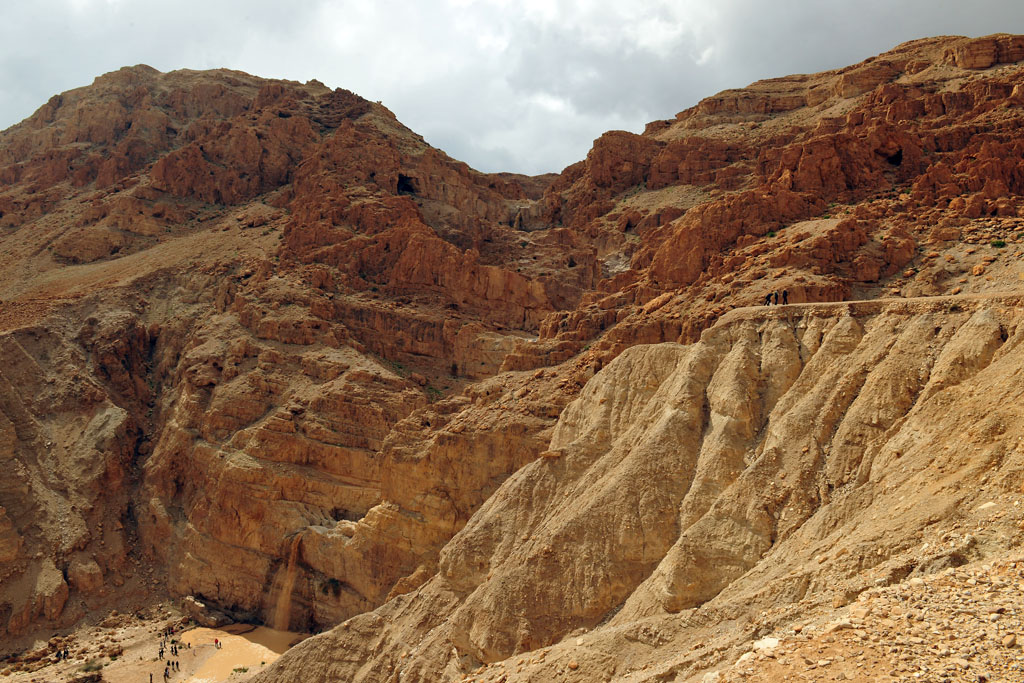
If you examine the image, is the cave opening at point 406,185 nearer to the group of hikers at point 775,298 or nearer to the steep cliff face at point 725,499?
the steep cliff face at point 725,499

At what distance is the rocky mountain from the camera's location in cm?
1914

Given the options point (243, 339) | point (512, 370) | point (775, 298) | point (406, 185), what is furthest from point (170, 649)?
point (406, 185)

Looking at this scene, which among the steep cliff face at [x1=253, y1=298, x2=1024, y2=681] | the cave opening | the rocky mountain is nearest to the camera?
the steep cliff face at [x1=253, y1=298, x2=1024, y2=681]

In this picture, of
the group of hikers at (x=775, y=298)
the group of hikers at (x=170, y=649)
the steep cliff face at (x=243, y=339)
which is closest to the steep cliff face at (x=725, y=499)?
the group of hikers at (x=775, y=298)

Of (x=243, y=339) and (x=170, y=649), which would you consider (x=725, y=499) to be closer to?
(x=170, y=649)

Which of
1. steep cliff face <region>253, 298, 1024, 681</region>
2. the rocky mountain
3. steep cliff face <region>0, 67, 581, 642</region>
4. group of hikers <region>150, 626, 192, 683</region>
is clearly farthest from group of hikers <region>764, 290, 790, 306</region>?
group of hikers <region>150, 626, 192, 683</region>

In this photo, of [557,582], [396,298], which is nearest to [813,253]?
[557,582]

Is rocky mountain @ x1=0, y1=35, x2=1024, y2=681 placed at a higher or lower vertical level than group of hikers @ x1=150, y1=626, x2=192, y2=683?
higher

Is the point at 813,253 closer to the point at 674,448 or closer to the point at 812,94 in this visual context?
the point at 674,448

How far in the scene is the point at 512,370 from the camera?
39.7 metres

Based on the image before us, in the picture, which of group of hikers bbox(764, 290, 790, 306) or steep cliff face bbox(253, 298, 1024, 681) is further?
group of hikers bbox(764, 290, 790, 306)

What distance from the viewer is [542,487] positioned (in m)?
27.1

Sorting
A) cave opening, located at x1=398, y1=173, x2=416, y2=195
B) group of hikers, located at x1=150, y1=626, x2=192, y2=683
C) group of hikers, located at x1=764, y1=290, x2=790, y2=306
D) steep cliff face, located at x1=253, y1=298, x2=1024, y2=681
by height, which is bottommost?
group of hikers, located at x1=150, y1=626, x2=192, y2=683

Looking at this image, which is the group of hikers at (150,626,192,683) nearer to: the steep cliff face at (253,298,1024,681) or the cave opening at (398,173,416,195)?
the steep cliff face at (253,298,1024,681)
